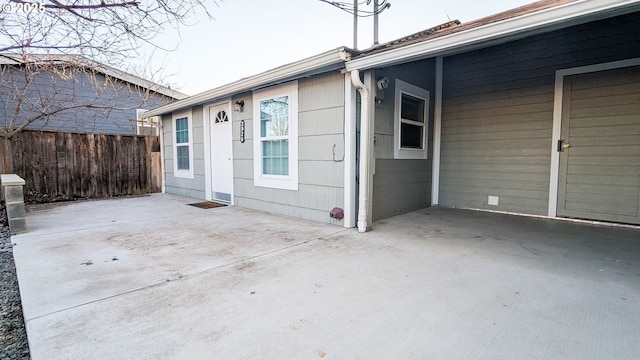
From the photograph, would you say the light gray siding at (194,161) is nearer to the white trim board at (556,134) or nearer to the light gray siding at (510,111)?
the light gray siding at (510,111)

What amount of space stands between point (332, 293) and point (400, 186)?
3.04 m

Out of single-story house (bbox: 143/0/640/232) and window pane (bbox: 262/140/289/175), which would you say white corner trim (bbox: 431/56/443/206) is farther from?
window pane (bbox: 262/140/289/175)

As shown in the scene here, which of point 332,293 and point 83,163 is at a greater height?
point 83,163

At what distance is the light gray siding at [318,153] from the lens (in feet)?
13.4

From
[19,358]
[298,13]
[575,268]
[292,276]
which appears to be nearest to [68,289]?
[19,358]

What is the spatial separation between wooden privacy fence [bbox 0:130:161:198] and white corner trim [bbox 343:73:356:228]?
6.25 meters

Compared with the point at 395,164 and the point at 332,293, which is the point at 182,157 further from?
the point at 332,293

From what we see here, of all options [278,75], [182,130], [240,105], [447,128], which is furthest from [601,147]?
[182,130]

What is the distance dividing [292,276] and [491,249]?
2.09 meters

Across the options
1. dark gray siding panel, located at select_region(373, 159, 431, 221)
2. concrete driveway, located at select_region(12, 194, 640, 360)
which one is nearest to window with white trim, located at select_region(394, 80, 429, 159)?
dark gray siding panel, located at select_region(373, 159, 431, 221)

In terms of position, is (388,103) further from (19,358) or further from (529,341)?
(19,358)

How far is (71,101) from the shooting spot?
24.3 feet

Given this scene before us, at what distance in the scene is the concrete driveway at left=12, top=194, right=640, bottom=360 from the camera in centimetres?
153

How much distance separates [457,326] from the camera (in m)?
1.69
